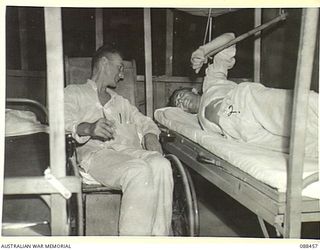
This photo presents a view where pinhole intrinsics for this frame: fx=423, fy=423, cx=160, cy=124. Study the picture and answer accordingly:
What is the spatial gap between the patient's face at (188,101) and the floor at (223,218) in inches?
9.4

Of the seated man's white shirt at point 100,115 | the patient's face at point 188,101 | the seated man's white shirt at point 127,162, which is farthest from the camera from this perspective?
the patient's face at point 188,101

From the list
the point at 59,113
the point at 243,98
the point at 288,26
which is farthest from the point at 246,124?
the point at 288,26

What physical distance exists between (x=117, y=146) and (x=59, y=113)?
0.43m

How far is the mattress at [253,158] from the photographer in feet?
2.10

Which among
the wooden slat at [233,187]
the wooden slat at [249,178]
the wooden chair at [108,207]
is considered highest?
the wooden slat at [249,178]

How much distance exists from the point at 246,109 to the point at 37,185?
20.5 inches

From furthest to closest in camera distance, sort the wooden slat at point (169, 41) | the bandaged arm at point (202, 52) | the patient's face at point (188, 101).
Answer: the wooden slat at point (169, 41), the patient's face at point (188, 101), the bandaged arm at point (202, 52)

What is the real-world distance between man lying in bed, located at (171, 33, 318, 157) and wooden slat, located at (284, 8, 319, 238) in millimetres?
143

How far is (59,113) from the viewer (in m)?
0.57

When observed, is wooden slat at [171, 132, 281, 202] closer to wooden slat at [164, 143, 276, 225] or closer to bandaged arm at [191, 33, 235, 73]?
wooden slat at [164, 143, 276, 225]

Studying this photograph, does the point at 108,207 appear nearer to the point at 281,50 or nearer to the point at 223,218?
the point at 223,218

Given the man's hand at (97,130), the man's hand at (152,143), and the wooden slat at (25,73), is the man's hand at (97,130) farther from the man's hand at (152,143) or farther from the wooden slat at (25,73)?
the wooden slat at (25,73)

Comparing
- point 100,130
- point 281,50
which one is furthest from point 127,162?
point 281,50
